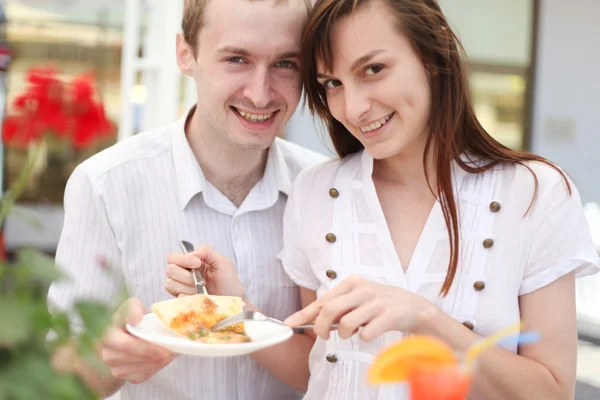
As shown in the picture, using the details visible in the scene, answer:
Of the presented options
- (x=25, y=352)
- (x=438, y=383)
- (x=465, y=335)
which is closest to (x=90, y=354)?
(x=25, y=352)

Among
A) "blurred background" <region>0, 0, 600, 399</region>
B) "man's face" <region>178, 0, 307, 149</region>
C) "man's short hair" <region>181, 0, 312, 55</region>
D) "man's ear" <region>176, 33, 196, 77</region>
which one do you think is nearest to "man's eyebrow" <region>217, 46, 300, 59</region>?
"man's face" <region>178, 0, 307, 149</region>

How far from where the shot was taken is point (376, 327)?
113 centimetres

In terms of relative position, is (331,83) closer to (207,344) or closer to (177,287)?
(177,287)

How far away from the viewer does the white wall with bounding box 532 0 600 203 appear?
691cm

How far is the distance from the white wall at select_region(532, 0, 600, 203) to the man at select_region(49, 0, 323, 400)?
5.78m

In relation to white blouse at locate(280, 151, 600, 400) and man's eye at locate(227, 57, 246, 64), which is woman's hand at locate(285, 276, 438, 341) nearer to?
white blouse at locate(280, 151, 600, 400)

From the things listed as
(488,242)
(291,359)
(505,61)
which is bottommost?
(291,359)

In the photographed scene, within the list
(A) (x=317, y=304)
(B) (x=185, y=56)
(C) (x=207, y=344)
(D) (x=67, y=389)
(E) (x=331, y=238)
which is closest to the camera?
(D) (x=67, y=389)

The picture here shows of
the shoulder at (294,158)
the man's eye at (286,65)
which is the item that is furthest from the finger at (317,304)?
the shoulder at (294,158)

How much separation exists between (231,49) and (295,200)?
0.37 metres

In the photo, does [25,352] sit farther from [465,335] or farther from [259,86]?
[259,86]

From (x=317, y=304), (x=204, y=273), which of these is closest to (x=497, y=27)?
(x=204, y=273)

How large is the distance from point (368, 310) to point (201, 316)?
31 centimetres

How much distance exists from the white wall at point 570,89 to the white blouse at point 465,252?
19.2 feet
